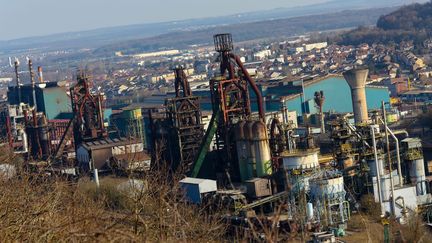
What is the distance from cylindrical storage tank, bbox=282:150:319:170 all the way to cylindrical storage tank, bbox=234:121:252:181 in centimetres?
193

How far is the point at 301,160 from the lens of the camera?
16.6 metres

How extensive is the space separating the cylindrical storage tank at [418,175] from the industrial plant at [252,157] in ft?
0.05

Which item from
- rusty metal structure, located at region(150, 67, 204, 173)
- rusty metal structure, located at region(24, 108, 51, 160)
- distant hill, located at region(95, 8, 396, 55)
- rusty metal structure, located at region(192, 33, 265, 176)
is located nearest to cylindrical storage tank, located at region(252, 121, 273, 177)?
rusty metal structure, located at region(192, 33, 265, 176)

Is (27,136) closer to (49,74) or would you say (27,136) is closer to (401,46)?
Answer: (401,46)

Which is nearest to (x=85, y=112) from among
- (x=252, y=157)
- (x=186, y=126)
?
Result: (x=186, y=126)

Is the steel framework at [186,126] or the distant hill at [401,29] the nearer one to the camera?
the steel framework at [186,126]

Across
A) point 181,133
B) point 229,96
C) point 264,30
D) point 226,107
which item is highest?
point 229,96

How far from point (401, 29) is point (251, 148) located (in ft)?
172

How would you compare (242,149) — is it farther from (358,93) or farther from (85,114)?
(85,114)

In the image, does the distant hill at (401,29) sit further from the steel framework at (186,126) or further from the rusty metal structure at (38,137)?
the steel framework at (186,126)

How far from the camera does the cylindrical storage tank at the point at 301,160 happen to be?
54.3ft

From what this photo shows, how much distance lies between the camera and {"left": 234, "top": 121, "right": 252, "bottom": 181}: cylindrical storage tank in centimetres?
1862

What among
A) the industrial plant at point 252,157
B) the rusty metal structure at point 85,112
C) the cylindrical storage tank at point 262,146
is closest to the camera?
the industrial plant at point 252,157

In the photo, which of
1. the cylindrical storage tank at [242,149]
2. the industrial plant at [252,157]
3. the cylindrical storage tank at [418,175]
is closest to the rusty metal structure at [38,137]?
the industrial plant at [252,157]
